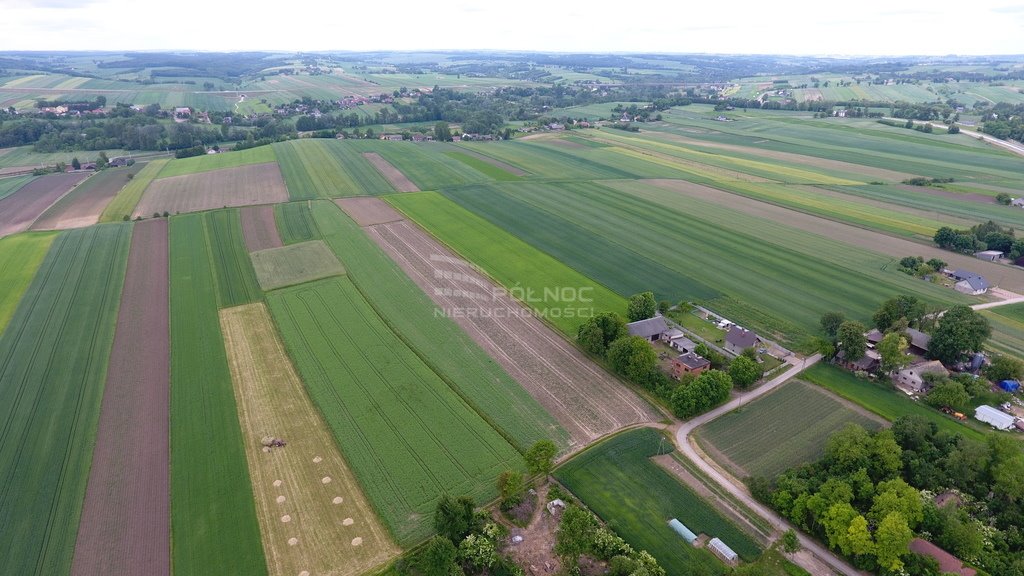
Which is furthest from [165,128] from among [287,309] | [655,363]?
[655,363]

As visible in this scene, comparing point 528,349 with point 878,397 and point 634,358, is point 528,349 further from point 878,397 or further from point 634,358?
point 878,397

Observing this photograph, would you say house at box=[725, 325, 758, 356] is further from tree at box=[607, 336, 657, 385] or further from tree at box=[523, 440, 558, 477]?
tree at box=[523, 440, 558, 477]

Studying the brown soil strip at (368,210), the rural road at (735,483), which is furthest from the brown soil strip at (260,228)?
the rural road at (735,483)

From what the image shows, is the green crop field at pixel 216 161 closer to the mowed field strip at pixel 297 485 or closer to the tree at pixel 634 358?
the mowed field strip at pixel 297 485

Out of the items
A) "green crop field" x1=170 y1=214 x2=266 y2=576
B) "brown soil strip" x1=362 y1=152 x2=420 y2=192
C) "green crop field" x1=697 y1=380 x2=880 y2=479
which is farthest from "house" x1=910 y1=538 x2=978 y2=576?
"brown soil strip" x1=362 y1=152 x2=420 y2=192

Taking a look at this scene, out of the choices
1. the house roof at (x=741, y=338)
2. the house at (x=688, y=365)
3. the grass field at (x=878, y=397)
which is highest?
the house roof at (x=741, y=338)

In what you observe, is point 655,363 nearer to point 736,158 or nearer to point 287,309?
point 287,309

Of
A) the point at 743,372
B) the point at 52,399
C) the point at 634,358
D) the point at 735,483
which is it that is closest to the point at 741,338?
the point at 743,372
